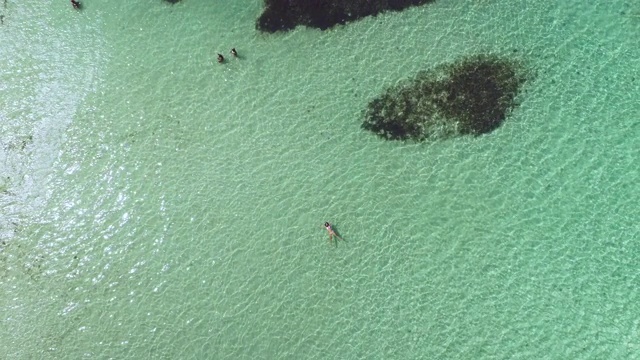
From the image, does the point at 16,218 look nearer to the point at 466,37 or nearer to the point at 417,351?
the point at 417,351

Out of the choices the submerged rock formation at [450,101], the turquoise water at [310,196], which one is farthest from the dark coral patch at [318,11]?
the submerged rock formation at [450,101]

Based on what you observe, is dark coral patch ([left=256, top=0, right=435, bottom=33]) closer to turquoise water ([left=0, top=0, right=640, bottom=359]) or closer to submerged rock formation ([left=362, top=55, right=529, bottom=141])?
turquoise water ([left=0, top=0, right=640, bottom=359])

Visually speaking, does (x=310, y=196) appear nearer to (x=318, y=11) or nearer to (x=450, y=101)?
(x=450, y=101)

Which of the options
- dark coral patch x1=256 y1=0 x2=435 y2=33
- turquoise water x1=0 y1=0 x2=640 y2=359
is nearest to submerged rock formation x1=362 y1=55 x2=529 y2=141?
turquoise water x1=0 y1=0 x2=640 y2=359

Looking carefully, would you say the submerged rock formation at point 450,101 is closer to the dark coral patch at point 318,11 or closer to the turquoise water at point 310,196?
the turquoise water at point 310,196

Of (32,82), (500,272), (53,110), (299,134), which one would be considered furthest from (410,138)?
(32,82)

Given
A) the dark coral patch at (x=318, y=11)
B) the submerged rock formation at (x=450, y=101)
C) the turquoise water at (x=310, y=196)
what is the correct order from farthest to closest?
the dark coral patch at (x=318, y=11), the submerged rock formation at (x=450, y=101), the turquoise water at (x=310, y=196)
